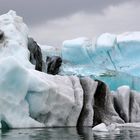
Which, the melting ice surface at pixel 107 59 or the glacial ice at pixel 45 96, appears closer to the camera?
the glacial ice at pixel 45 96

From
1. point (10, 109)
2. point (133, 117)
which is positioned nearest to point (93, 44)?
point (133, 117)

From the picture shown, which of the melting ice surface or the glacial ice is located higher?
the melting ice surface

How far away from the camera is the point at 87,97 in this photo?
22.1 m

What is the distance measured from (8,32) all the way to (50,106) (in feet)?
18.5

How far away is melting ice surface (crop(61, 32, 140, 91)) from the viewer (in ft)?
112

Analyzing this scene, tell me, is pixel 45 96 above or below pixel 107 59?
below

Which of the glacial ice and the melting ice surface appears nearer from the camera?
the glacial ice

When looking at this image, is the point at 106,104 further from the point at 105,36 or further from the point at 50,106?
the point at 105,36

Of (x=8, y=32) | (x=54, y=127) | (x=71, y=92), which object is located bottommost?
(x=54, y=127)

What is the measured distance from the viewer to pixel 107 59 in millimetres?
36375

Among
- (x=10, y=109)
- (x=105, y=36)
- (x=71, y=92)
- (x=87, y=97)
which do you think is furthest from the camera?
(x=105, y=36)

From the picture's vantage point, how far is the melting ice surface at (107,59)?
34.0m

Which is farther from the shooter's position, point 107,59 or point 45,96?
point 107,59

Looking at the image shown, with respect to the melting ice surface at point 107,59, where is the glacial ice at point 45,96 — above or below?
below
